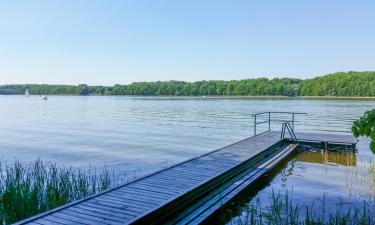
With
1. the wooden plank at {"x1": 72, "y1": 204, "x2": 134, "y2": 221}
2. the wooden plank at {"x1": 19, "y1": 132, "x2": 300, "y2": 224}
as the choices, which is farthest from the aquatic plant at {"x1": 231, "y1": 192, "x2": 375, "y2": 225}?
the wooden plank at {"x1": 72, "y1": 204, "x2": 134, "y2": 221}

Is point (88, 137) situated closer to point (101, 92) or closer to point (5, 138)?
point (5, 138)

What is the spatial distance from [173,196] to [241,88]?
5225 inches

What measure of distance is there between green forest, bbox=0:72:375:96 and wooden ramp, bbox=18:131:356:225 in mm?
105682

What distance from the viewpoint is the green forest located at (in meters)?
111

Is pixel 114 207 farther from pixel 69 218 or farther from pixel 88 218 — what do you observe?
pixel 69 218

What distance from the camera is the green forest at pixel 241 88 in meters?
111

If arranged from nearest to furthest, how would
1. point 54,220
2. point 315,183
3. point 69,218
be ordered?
point 54,220 → point 69,218 → point 315,183

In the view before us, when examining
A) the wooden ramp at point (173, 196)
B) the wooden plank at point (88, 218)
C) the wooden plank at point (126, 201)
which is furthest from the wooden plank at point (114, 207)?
the wooden plank at point (88, 218)

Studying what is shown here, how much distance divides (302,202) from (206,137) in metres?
14.3

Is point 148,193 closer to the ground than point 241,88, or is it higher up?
closer to the ground

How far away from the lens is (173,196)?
22.8ft

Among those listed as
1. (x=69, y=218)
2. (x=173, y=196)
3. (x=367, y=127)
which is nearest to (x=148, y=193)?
(x=173, y=196)

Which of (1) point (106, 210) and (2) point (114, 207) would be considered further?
(2) point (114, 207)

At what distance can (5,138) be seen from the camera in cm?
2303
